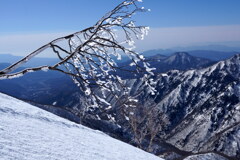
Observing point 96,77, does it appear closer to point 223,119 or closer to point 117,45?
point 117,45

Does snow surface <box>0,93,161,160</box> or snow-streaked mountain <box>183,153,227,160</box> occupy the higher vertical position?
snow surface <box>0,93,161,160</box>

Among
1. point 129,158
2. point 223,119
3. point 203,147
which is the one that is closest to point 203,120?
point 223,119

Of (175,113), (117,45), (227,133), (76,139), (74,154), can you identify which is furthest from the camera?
(175,113)

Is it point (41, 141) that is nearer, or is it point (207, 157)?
point (41, 141)

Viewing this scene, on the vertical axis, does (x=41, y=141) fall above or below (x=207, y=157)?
above

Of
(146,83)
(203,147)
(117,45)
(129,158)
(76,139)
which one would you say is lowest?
(203,147)

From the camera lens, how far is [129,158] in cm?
839

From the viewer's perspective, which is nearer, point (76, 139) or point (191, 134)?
point (76, 139)

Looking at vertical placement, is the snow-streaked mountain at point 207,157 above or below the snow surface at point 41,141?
below

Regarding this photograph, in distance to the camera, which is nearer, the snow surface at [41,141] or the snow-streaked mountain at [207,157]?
the snow surface at [41,141]

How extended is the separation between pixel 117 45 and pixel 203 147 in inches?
5391

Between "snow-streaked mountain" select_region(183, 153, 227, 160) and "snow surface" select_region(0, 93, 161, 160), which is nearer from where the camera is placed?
"snow surface" select_region(0, 93, 161, 160)

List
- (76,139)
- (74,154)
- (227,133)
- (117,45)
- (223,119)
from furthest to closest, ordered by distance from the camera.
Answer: (223,119) < (227,133) < (76,139) < (74,154) < (117,45)

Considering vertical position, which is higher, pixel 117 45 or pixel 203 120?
pixel 117 45
